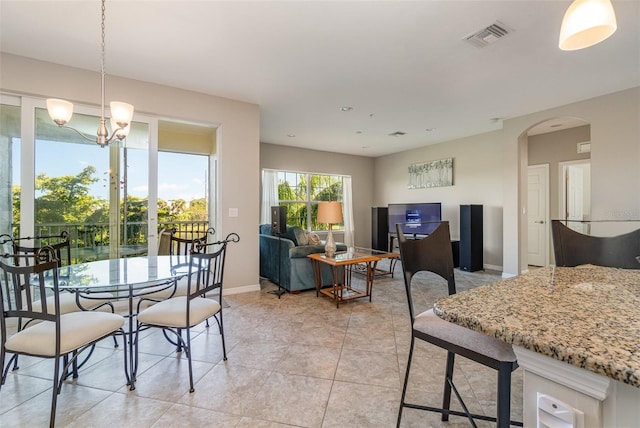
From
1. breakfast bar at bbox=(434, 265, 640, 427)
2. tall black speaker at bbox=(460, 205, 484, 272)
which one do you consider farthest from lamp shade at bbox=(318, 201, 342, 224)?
tall black speaker at bbox=(460, 205, 484, 272)

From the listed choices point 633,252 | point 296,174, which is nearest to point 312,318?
point 633,252

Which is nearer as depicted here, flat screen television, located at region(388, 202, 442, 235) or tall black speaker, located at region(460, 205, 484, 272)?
tall black speaker, located at region(460, 205, 484, 272)

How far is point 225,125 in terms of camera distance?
3.85 meters

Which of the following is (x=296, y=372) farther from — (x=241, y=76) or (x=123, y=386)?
(x=241, y=76)

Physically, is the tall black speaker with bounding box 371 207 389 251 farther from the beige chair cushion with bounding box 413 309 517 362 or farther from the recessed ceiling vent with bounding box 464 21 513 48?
the beige chair cushion with bounding box 413 309 517 362

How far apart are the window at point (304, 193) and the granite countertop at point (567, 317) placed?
5.87 meters

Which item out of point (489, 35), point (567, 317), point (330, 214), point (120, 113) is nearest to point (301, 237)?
point (330, 214)

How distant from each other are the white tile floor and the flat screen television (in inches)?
144

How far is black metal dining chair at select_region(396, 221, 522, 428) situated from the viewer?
1.00 meters

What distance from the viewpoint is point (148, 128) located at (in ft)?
11.5

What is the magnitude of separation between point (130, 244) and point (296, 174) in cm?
402

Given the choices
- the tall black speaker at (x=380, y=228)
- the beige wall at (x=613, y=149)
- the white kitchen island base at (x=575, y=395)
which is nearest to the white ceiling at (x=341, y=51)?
the beige wall at (x=613, y=149)

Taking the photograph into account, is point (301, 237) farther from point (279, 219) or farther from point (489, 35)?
point (489, 35)

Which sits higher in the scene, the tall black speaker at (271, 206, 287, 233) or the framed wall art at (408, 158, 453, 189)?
the framed wall art at (408, 158, 453, 189)
